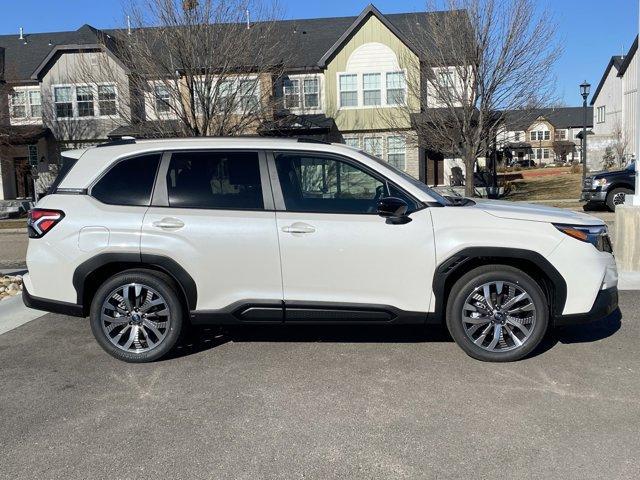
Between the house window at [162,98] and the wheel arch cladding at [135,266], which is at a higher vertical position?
the house window at [162,98]

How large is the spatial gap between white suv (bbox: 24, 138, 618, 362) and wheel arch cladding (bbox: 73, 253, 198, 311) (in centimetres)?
1

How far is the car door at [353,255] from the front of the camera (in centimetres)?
463

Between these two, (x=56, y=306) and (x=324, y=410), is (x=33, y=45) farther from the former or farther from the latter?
(x=324, y=410)

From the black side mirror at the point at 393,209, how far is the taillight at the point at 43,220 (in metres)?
2.67

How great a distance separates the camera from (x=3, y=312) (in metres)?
6.66

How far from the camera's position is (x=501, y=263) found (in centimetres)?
475

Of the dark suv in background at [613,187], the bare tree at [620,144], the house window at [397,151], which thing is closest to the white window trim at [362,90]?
the house window at [397,151]

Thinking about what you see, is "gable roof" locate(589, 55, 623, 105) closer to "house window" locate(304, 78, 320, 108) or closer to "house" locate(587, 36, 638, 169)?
"house" locate(587, 36, 638, 169)

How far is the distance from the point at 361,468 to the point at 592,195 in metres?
16.3

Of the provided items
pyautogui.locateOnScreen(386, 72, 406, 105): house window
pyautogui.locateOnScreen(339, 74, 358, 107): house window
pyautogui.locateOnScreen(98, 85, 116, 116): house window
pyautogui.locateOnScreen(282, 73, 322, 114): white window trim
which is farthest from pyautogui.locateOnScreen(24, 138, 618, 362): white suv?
pyautogui.locateOnScreen(339, 74, 358, 107): house window

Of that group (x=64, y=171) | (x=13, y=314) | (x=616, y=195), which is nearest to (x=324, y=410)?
(x=64, y=171)

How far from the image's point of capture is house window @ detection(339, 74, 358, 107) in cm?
2661

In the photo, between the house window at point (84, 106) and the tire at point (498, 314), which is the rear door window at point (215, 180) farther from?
the house window at point (84, 106)

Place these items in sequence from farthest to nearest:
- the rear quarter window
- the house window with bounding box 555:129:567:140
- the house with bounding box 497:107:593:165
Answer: the house window with bounding box 555:129:567:140, the house with bounding box 497:107:593:165, the rear quarter window
